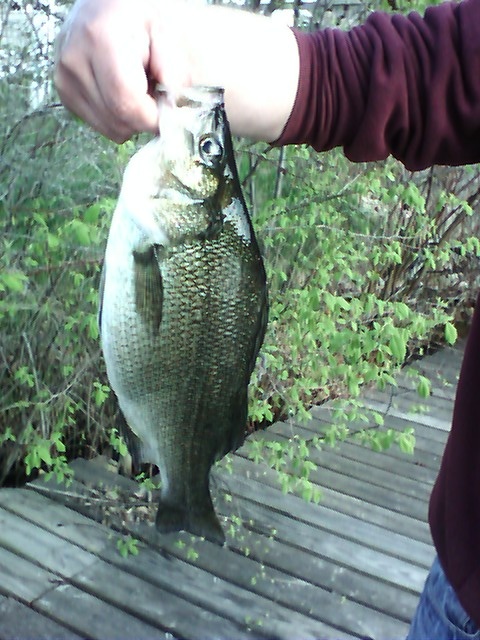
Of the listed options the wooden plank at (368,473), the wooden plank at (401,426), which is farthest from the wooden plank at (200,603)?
the wooden plank at (401,426)

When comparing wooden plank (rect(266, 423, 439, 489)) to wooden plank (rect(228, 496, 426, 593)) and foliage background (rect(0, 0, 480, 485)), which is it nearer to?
foliage background (rect(0, 0, 480, 485))

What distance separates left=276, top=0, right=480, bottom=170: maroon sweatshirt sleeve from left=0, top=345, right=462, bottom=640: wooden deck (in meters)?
1.73

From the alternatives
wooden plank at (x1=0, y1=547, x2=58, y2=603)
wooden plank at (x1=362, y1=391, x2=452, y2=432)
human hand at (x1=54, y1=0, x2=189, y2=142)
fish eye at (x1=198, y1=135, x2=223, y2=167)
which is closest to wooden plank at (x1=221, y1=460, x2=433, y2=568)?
wooden plank at (x1=0, y1=547, x2=58, y2=603)

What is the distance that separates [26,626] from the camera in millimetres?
2139

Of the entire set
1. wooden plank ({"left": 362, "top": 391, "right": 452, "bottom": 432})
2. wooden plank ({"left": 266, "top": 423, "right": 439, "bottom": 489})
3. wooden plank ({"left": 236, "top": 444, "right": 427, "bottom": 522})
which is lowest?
wooden plank ({"left": 362, "top": 391, "right": 452, "bottom": 432})

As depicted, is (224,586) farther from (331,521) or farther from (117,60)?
(117,60)

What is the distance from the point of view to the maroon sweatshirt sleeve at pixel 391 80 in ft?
3.33

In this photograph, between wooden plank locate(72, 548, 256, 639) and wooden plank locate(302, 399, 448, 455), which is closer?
wooden plank locate(72, 548, 256, 639)

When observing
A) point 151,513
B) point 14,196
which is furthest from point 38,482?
point 14,196

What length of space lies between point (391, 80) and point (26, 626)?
6.39 feet

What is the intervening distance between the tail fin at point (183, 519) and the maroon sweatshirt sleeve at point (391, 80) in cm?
65

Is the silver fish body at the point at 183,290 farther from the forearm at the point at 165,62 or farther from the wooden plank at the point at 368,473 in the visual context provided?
the wooden plank at the point at 368,473

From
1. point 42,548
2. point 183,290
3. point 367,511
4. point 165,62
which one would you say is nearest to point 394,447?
point 367,511

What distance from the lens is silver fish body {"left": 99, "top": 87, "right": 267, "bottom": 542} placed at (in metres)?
1.00
